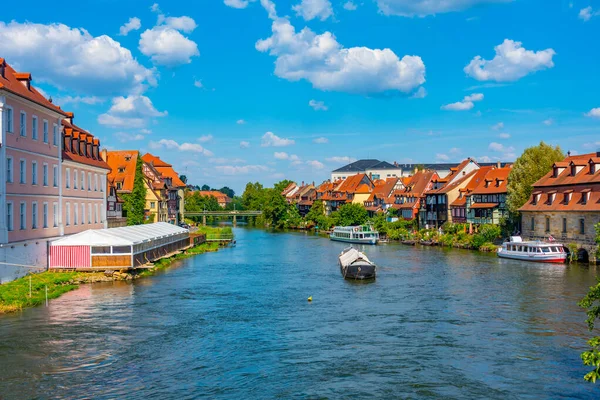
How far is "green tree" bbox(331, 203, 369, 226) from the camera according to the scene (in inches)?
3661

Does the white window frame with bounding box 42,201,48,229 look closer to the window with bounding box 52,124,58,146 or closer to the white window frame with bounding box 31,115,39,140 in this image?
the window with bounding box 52,124,58,146

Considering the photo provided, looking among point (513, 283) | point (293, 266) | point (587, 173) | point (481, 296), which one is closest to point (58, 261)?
point (293, 266)

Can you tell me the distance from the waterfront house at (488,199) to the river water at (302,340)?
27386 mm

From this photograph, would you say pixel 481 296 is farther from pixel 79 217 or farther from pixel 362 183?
pixel 362 183

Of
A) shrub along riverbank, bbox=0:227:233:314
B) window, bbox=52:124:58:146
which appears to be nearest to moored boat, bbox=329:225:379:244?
shrub along riverbank, bbox=0:227:233:314

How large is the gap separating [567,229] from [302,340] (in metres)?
35.9

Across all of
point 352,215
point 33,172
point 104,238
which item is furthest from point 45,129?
point 352,215

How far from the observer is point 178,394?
16938mm

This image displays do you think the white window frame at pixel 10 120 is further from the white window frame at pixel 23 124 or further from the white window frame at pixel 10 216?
the white window frame at pixel 10 216

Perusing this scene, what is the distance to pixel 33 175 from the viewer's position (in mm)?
34438

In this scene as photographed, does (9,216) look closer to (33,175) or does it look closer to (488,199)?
(33,175)

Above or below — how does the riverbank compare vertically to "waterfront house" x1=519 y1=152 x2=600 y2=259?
below

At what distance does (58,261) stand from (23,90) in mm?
10240

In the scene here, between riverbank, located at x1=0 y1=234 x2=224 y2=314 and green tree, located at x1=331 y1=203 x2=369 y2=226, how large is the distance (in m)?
52.7
